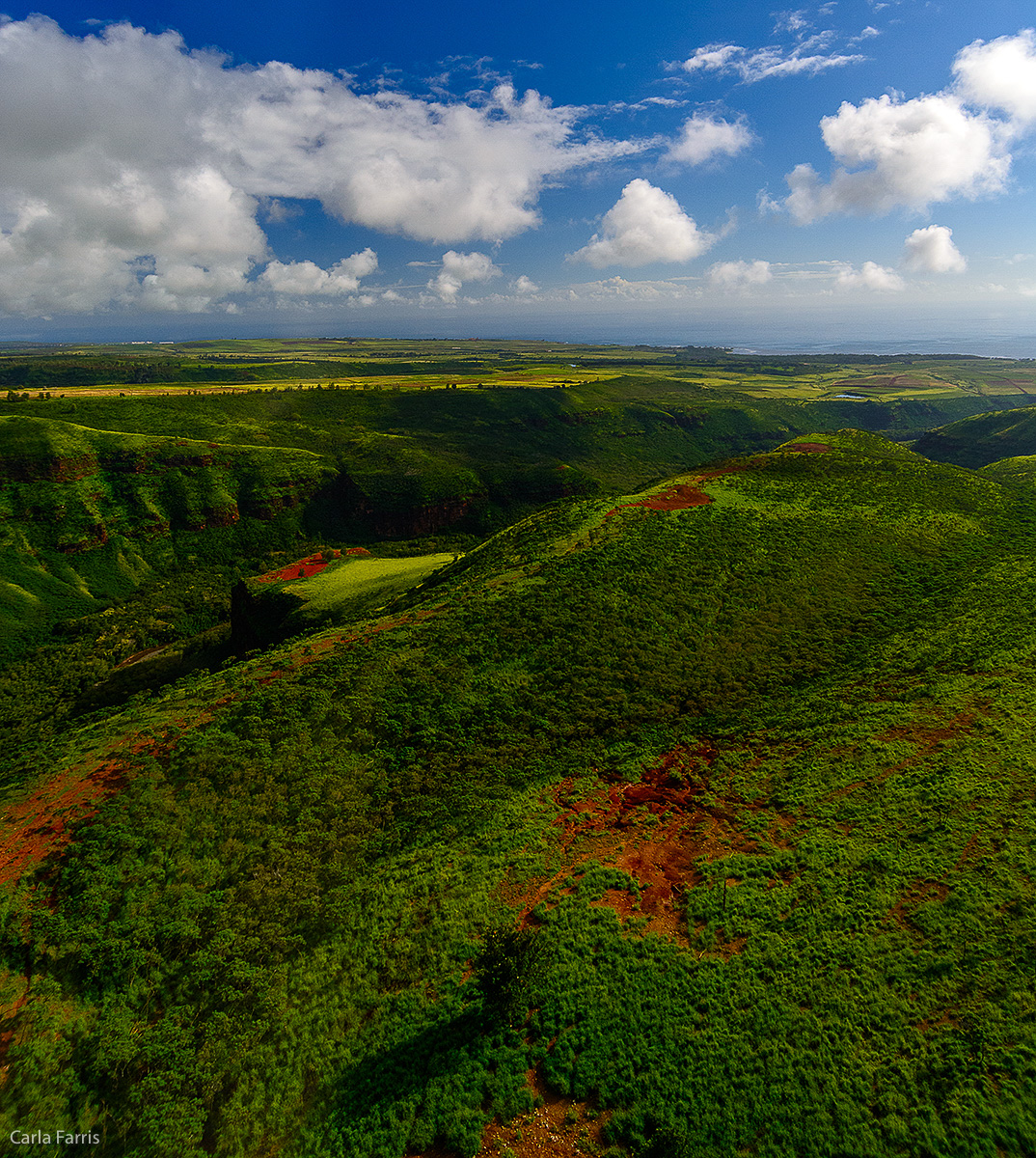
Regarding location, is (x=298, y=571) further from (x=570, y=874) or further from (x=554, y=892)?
(x=554, y=892)

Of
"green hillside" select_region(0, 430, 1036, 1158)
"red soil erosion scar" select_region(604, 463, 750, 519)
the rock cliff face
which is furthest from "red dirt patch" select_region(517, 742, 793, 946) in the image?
the rock cliff face

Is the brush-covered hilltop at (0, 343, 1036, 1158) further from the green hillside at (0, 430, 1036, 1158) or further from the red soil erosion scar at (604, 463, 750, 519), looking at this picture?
the red soil erosion scar at (604, 463, 750, 519)

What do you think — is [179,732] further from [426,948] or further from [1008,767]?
[1008,767]

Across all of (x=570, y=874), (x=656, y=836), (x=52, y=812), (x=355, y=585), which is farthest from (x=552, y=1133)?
(x=355, y=585)

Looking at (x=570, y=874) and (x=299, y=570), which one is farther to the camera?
(x=299, y=570)

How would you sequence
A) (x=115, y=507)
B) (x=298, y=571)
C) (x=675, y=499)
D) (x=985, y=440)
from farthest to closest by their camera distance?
(x=985, y=440) < (x=115, y=507) < (x=298, y=571) < (x=675, y=499)

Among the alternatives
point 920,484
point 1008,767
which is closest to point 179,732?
point 1008,767
